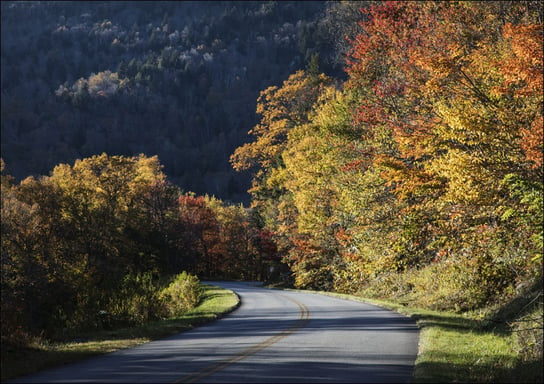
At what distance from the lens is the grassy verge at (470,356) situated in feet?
37.6

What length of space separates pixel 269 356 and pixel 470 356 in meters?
4.75

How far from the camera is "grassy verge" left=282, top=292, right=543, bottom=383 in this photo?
1146cm

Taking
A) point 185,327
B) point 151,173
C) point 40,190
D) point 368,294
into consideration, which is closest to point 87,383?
point 185,327

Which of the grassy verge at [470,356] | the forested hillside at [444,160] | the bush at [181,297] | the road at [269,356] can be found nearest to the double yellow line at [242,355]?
the road at [269,356]

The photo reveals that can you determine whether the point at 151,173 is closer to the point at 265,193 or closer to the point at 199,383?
the point at 265,193

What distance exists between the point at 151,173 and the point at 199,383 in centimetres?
8278

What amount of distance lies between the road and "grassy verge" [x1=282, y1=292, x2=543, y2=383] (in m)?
0.49

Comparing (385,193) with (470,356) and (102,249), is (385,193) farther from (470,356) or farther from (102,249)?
(102,249)

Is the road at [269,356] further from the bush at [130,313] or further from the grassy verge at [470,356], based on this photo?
the bush at [130,313]

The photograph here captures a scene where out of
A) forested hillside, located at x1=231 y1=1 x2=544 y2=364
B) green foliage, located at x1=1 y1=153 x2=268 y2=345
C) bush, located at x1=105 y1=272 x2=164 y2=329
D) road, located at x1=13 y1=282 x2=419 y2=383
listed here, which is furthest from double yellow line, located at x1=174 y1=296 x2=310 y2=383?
bush, located at x1=105 y1=272 x2=164 y2=329

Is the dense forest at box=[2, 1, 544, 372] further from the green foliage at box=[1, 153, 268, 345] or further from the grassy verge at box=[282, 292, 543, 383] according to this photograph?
the grassy verge at box=[282, 292, 543, 383]

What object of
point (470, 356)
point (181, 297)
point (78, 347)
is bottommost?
point (470, 356)

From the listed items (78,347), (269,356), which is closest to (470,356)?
(269,356)

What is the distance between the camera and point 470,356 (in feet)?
46.0
